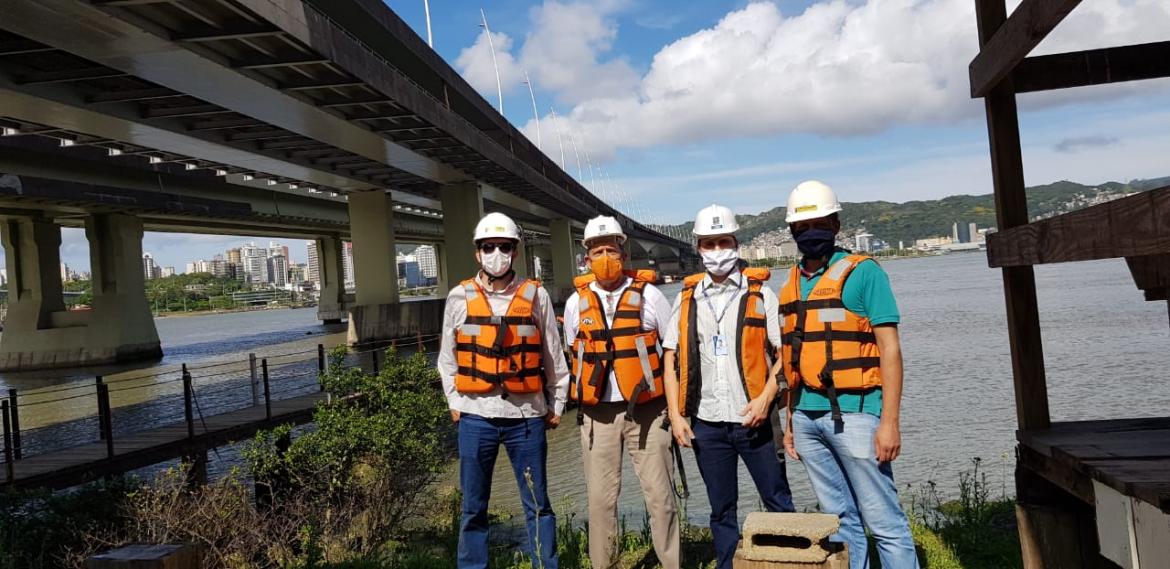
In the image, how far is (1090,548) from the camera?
179 inches

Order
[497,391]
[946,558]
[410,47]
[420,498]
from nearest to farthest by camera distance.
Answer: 1. [497,391]
2. [946,558]
3. [420,498]
4. [410,47]

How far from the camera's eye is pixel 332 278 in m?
75.7

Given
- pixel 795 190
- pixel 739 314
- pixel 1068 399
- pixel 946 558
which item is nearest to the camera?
pixel 795 190

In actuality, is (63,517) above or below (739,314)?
below

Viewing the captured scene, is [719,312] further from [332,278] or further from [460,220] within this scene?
[332,278]

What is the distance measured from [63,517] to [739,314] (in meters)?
5.90

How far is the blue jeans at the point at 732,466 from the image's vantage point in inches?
189

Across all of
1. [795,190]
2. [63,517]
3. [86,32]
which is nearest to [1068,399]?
[795,190]

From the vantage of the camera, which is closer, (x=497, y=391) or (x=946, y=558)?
(x=497, y=391)

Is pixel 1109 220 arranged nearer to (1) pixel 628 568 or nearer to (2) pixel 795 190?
(2) pixel 795 190

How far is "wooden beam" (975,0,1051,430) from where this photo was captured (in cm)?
460

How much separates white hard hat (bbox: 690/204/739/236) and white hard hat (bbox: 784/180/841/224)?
499mm

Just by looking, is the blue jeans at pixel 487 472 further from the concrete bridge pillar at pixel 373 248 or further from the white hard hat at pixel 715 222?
the concrete bridge pillar at pixel 373 248

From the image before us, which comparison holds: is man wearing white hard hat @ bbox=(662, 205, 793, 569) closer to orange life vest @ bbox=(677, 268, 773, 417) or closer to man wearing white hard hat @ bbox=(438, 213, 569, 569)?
orange life vest @ bbox=(677, 268, 773, 417)
